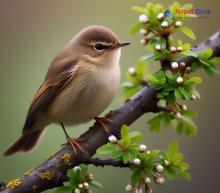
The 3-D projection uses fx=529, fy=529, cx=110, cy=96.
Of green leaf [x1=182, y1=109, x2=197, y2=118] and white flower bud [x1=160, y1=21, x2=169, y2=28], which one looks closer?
white flower bud [x1=160, y1=21, x2=169, y2=28]

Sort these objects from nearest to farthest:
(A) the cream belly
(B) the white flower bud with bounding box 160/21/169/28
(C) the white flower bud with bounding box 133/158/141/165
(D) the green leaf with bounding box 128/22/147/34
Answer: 1. (C) the white flower bud with bounding box 133/158/141/165
2. (B) the white flower bud with bounding box 160/21/169/28
3. (D) the green leaf with bounding box 128/22/147/34
4. (A) the cream belly

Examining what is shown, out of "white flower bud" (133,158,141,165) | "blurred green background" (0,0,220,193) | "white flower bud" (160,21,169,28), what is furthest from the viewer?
"blurred green background" (0,0,220,193)

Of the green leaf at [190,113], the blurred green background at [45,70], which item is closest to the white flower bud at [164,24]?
the green leaf at [190,113]

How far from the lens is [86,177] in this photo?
9.21 feet

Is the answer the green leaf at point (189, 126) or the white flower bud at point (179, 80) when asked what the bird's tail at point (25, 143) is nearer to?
the green leaf at point (189, 126)

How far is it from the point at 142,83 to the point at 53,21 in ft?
11.0

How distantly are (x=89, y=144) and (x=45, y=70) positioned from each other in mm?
2803

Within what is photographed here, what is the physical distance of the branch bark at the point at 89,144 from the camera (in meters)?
2.85

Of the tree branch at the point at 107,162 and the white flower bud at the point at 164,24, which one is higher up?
the white flower bud at the point at 164,24

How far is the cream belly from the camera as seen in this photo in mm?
3773

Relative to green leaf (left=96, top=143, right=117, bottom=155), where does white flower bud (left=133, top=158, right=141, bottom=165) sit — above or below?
below

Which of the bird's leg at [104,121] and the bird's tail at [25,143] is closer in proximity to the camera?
the bird's leg at [104,121]

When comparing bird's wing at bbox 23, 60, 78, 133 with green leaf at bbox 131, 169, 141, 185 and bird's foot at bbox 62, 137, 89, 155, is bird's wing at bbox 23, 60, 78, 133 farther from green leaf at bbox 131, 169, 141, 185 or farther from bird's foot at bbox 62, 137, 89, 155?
green leaf at bbox 131, 169, 141, 185

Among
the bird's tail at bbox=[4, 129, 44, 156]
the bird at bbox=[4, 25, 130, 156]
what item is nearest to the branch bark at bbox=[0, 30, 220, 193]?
the bird at bbox=[4, 25, 130, 156]
